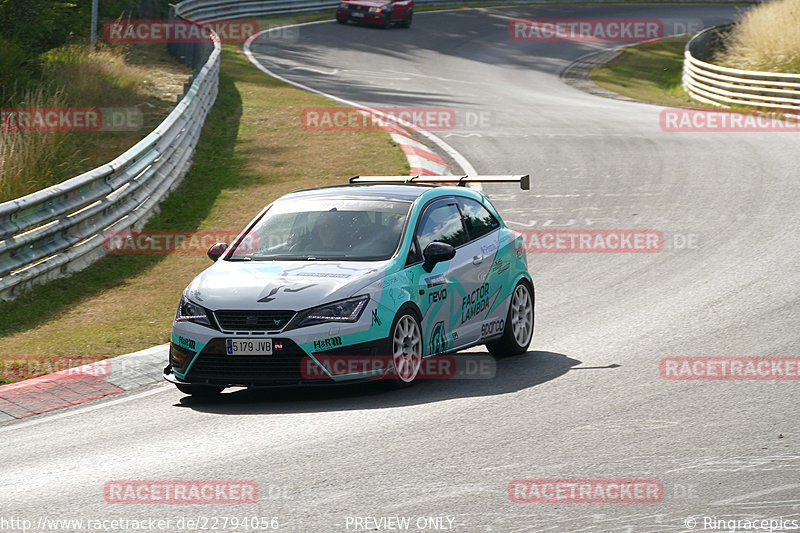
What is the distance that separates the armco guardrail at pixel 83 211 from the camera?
499 inches

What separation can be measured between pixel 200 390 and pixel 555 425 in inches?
117

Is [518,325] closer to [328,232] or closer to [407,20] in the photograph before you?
[328,232]

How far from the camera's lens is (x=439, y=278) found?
9883 mm

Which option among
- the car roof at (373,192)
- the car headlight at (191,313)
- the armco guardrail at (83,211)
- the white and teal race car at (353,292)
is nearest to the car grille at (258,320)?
the white and teal race car at (353,292)

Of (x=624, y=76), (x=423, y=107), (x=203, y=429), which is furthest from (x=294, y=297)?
(x=624, y=76)

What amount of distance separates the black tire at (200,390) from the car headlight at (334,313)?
3.16 feet

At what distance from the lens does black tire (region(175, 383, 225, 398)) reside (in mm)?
9227

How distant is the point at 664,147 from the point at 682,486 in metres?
17.7

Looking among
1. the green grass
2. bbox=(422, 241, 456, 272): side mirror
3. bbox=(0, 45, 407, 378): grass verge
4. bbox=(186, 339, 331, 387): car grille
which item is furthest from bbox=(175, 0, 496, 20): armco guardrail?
bbox=(186, 339, 331, 387): car grille

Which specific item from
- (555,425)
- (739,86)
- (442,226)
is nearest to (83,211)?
(442,226)

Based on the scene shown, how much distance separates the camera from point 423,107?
93.8 feet

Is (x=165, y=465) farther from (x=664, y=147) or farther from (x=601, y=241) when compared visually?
(x=664, y=147)

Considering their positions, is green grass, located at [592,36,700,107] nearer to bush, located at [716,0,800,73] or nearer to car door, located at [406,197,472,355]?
bush, located at [716,0,800,73]

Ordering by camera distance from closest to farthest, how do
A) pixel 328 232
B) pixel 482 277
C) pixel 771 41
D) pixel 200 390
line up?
pixel 200 390, pixel 328 232, pixel 482 277, pixel 771 41
